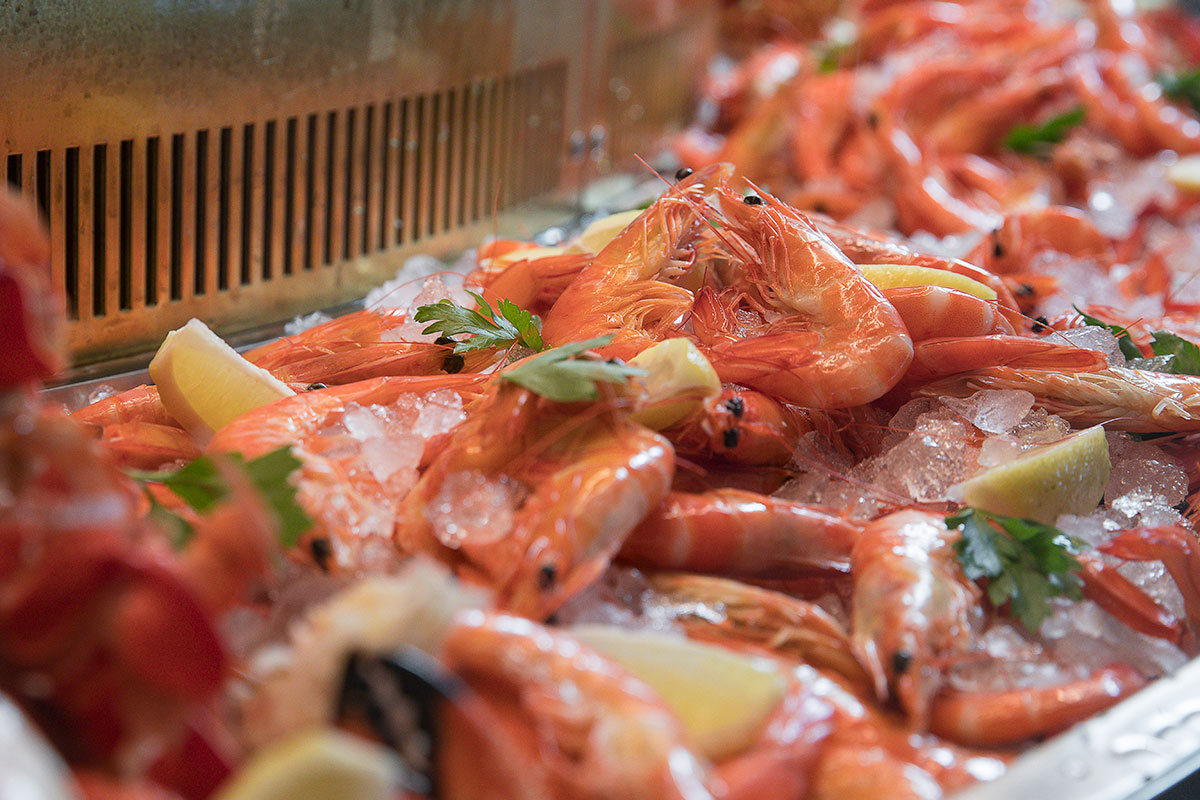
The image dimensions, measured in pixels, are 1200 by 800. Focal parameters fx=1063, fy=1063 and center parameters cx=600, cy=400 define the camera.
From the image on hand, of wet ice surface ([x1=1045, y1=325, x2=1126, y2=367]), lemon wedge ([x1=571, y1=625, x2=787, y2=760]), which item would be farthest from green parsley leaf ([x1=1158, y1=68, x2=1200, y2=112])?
lemon wedge ([x1=571, y1=625, x2=787, y2=760])

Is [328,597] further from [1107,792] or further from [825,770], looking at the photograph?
[1107,792]

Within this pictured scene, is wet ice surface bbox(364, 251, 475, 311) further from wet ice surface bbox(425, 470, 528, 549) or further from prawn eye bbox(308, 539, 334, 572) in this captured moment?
prawn eye bbox(308, 539, 334, 572)

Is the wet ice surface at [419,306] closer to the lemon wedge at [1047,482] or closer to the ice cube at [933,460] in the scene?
the ice cube at [933,460]

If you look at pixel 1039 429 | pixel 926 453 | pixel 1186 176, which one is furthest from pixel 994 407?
pixel 1186 176

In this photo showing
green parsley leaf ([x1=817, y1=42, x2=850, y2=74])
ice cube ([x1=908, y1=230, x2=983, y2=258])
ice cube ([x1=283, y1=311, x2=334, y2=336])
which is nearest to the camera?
ice cube ([x1=283, y1=311, x2=334, y2=336])

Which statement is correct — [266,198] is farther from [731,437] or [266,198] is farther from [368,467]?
[731,437]

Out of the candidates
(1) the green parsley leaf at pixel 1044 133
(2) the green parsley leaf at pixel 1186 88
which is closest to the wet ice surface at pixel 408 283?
(1) the green parsley leaf at pixel 1044 133
